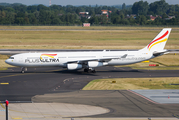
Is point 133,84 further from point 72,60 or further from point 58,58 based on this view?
point 58,58

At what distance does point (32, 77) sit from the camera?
47.5 m

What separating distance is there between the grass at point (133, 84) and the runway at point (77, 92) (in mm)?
1981

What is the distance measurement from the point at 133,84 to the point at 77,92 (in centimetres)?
1031

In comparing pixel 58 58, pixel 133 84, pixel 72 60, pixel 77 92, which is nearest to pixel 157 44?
pixel 133 84

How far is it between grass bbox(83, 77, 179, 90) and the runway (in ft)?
6.50

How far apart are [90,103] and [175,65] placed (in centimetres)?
3689

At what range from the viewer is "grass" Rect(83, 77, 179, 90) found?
3956cm

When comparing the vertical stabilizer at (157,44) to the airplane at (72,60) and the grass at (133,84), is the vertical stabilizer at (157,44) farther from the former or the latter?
the grass at (133,84)

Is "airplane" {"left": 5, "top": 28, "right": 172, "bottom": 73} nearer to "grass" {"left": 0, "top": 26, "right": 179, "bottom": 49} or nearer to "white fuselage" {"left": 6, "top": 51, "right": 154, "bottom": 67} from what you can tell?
"white fuselage" {"left": 6, "top": 51, "right": 154, "bottom": 67}

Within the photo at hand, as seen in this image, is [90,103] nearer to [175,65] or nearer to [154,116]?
[154,116]

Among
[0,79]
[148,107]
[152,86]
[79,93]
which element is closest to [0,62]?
[0,79]

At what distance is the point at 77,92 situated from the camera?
36.3 m

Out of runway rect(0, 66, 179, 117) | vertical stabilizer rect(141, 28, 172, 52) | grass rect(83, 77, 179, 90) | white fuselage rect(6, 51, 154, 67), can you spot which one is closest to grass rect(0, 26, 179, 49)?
vertical stabilizer rect(141, 28, 172, 52)

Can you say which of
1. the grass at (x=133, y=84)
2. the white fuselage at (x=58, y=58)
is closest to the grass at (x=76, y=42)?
the white fuselage at (x=58, y=58)
